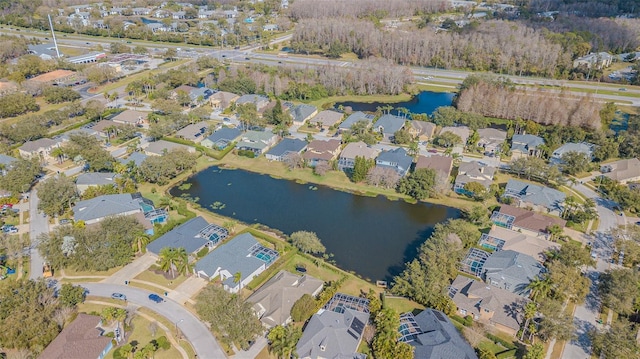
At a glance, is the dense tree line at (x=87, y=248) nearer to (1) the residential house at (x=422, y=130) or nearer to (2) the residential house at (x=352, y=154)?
(2) the residential house at (x=352, y=154)

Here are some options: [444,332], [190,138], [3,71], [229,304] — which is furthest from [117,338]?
[3,71]

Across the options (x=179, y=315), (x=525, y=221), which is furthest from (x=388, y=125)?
(x=179, y=315)

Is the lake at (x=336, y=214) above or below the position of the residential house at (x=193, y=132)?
below

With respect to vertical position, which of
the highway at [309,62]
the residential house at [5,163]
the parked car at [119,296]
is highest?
the highway at [309,62]

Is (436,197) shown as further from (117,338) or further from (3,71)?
(3,71)

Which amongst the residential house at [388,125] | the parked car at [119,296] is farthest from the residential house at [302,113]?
the parked car at [119,296]

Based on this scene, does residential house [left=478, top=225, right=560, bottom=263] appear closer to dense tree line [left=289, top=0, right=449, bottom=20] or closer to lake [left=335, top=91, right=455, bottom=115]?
lake [left=335, top=91, right=455, bottom=115]
